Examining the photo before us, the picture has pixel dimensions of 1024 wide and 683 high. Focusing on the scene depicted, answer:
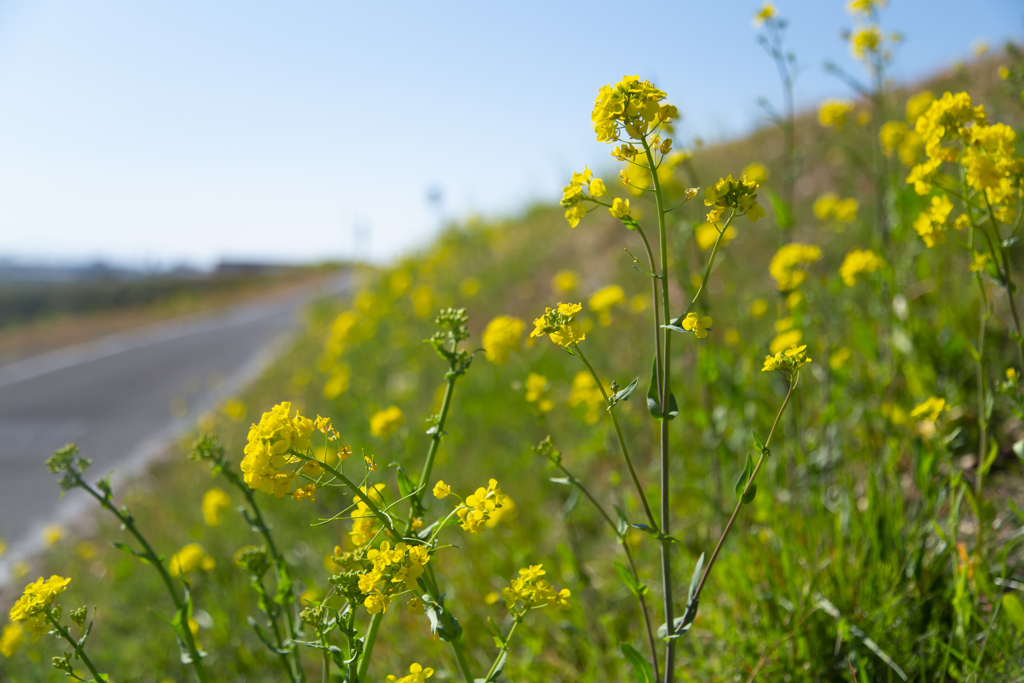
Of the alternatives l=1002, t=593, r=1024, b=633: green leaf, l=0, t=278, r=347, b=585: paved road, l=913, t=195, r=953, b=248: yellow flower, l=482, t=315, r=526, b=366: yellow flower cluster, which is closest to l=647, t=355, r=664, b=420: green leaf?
l=482, t=315, r=526, b=366: yellow flower cluster

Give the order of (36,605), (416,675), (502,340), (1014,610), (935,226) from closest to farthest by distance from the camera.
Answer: (416,675) < (36,605) < (1014,610) < (935,226) < (502,340)

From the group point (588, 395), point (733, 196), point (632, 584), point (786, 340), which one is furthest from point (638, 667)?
point (786, 340)

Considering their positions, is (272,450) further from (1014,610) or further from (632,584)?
(1014,610)

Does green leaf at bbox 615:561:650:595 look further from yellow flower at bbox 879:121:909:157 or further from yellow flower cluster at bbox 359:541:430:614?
yellow flower at bbox 879:121:909:157

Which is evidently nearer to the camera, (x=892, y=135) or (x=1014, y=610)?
(x=1014, y=610)

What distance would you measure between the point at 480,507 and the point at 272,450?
40cm

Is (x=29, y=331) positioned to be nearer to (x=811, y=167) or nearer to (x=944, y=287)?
(x=811, y=167)

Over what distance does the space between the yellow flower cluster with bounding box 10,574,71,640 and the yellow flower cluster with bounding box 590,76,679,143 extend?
1.49m

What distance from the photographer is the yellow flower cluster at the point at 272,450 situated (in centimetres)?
107

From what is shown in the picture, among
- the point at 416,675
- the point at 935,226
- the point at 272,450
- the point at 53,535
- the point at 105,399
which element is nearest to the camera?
the point at 272,450

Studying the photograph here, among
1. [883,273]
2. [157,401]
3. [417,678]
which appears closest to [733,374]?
[883,273]

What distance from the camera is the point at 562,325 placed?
Answer: 4.03ft

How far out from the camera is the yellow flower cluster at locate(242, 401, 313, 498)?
107 cm

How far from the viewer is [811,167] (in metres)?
5.99
